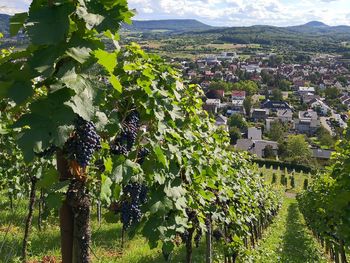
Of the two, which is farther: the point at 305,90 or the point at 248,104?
the point at 305,90

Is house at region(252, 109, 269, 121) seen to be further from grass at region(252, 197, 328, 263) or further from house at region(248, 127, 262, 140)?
grass at region(252, 197, 328, 263)

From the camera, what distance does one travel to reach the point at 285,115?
348 feet

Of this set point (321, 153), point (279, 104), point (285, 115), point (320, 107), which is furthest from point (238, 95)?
point (321, 153)

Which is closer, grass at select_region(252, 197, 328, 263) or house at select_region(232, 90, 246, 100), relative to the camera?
grass at select_region(252, 197, 328, 263)

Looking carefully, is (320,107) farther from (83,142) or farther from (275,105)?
(83,142)

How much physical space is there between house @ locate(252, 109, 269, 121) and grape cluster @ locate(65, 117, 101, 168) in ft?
350

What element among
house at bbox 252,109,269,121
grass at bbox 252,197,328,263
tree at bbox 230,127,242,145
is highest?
grass at bbox 252,197,328,263

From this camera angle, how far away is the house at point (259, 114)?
106 m

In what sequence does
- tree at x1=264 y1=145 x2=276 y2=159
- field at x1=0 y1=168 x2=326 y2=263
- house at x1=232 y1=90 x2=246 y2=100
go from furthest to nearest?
house at x1=232 y1=90 x2=246 y2=100 → tree at x1=264 y1=145 x2=276 y2=159 → field at x1=0 y1=168 x2=326 y2=263

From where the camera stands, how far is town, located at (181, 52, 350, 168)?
252ft

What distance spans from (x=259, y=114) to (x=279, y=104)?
464 inches

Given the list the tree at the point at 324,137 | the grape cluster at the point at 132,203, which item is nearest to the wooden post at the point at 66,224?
the grape cluster at the point at 132,203

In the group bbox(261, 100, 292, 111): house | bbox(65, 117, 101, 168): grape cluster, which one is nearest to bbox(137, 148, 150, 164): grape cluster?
bbox(65, 117, 101, 168): grape cluster

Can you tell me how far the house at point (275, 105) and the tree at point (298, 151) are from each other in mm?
42241
